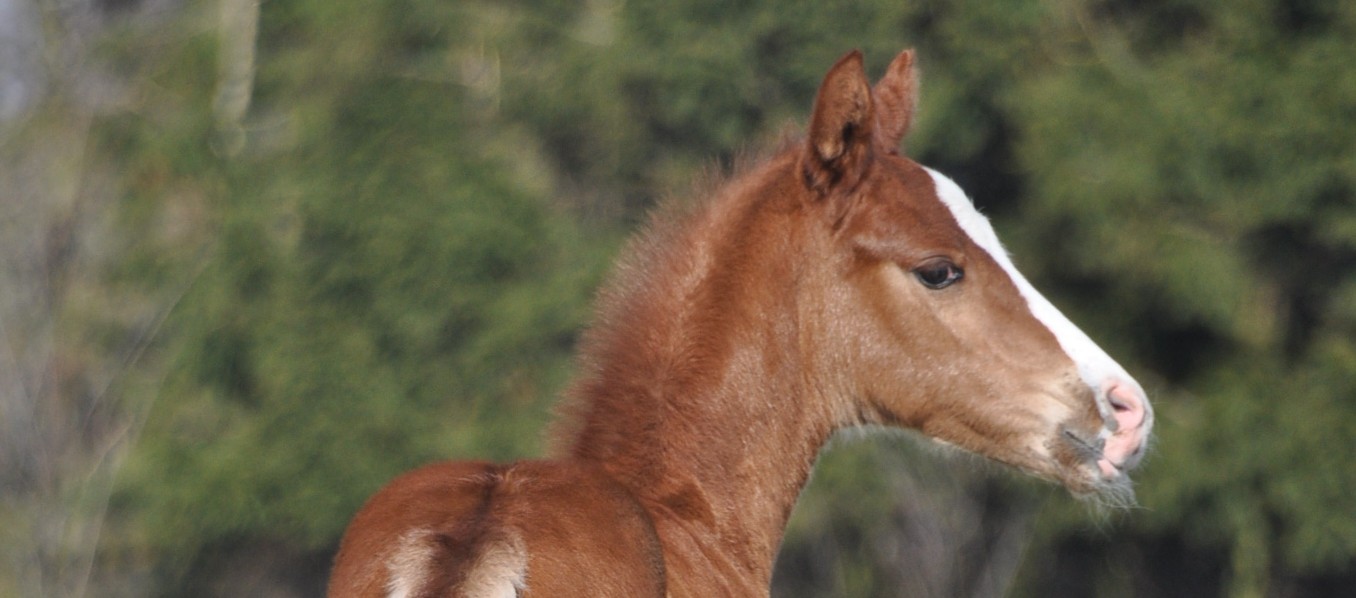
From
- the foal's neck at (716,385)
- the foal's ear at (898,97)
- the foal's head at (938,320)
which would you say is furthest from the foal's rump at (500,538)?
the foal's ear at (898,97)

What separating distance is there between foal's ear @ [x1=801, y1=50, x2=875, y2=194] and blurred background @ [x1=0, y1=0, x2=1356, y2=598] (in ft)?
20.6

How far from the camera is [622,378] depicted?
324 cm

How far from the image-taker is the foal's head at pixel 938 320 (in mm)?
3221

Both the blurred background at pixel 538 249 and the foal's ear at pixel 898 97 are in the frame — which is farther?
the blurred background at pixel 538 249

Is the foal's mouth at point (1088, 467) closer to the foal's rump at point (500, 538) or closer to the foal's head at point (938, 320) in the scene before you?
the foal's head at point (938, 320)

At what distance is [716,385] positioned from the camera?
3229 millimetres

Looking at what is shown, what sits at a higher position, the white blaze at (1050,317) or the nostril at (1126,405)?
the white blaze at (1050,317)

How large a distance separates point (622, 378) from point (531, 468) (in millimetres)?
508

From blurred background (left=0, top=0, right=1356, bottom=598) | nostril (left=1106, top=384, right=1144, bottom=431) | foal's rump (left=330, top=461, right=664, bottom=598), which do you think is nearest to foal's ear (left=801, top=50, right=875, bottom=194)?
nostril (left=1106, top=384, right=1144, bottom=431)

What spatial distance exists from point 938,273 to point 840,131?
38cm

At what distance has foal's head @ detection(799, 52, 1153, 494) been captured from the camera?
3.22 meters

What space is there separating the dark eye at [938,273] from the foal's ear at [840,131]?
0.25m

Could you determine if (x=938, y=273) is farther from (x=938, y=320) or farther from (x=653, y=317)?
(x=653, y=317)

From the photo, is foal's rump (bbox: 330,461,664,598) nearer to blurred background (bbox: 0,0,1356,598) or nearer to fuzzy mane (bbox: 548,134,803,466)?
fuzzy mane (bbox: 548,134,803,466)
